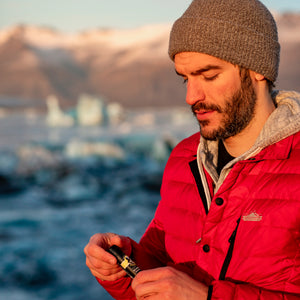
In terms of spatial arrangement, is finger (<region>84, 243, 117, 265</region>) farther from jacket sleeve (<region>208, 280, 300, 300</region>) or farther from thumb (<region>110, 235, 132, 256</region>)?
jacket sleeve (<region>208, 280, 300, 300</region>)

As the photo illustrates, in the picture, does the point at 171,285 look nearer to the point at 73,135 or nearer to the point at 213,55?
the point at 213,55

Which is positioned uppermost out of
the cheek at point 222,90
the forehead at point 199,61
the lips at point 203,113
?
the forehead at point 199,61

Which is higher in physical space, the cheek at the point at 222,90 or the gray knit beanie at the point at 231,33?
the gray knit beanie at the point at 231,33

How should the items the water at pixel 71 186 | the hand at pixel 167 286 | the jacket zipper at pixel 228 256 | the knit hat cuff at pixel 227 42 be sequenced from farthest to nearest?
the water at pixel 71 186 → the knit hat cuff at pixel 227 42 → the jacket zipper at pixel 228 256 → the hand at pixel 167 286

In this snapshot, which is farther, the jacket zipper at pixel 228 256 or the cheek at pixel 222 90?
the cheek at pixel 222 90

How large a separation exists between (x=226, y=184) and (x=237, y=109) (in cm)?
29

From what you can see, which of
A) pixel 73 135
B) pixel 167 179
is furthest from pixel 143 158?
pixel 167 179

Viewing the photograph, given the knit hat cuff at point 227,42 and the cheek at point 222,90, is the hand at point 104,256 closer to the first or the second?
the cheek at point 222,90

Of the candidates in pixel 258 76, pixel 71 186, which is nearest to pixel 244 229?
pixel 258 76

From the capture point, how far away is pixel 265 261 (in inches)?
43.2

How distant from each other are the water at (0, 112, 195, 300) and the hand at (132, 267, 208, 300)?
790 centimetres

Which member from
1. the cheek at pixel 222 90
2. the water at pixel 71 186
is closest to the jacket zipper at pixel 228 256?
the cheek at pixel 222 90

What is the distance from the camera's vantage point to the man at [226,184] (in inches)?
42.3

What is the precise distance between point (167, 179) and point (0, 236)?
11477mm
